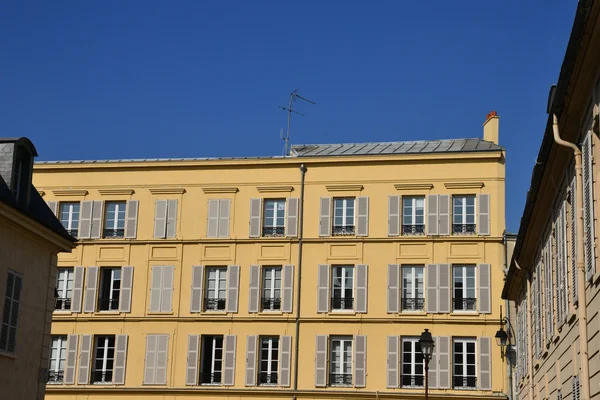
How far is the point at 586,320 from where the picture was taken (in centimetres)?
1198

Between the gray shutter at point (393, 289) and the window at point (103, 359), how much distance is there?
36.2 ft

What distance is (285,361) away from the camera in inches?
1453

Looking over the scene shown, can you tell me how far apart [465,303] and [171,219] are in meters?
12.1

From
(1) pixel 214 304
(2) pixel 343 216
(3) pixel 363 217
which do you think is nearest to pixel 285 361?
(1) pixel 214 304

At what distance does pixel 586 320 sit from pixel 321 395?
25223mm

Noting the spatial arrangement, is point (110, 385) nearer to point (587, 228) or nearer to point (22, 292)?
point (22, 292)

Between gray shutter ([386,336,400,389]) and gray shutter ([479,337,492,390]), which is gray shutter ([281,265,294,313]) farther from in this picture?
gray shutter ([479,337,492,390])

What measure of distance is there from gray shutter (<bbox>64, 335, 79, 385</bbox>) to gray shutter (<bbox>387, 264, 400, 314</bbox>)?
40.6 ft

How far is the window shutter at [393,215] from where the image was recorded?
37.5 metres

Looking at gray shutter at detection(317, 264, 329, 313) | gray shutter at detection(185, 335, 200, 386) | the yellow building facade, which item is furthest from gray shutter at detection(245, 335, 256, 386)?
gray shutter at detection(317, 264, 329, 313)

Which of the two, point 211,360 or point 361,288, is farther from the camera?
point 211,360

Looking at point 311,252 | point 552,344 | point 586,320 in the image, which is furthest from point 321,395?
point 586,320

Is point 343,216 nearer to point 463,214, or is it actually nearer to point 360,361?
point 463,214

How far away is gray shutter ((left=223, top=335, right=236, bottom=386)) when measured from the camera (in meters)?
37.2
